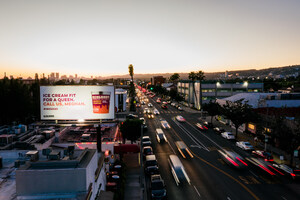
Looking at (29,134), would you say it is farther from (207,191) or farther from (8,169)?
(207,191)

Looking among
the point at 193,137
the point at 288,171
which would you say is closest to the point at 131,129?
the point at 193,137

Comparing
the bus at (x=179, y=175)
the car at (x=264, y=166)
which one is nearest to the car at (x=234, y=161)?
the car at (x=264, y=166)

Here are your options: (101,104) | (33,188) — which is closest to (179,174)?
(101,104)

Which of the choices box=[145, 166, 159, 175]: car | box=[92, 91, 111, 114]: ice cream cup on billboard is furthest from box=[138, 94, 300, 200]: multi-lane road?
box=[92, 91, 111, 114]: ice cream cup on billboard

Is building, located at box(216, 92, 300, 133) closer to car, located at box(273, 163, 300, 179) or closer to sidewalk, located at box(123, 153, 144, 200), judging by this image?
car, located at box(273, 163, 300, 179)

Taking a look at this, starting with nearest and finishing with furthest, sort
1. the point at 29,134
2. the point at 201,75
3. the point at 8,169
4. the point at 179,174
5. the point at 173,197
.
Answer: the point at 8,169 → the point at 173,197 → the point at 179,174 → the point at 29,134 → the point at 201,75

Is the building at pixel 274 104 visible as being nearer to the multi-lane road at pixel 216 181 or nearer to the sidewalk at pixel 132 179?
the multi-lane road at pixel 216 181
